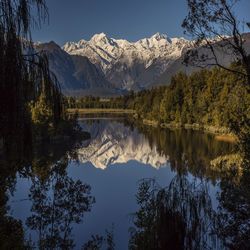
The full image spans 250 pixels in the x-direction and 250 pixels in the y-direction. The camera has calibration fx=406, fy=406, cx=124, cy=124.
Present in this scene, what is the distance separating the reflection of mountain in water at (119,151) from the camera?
56.4 m

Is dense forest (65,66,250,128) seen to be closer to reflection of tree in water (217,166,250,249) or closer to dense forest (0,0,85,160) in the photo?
reflection of tree in water (217,166,250,249)

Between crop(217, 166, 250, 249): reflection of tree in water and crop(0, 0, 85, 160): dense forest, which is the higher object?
crop(0, 0, 85, 160): dense forest

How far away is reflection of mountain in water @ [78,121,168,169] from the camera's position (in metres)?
56.4

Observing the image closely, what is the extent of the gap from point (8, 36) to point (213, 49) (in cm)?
903

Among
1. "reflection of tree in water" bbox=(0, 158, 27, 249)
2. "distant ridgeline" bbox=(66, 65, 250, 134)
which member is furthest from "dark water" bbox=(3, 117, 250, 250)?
"distant ridgeline" bbox=(66, 65, 250, 134)

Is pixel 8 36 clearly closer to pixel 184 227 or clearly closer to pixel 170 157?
pixel 184 227

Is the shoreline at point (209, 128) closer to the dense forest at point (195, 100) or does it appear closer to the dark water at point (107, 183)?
the dense forest at point (195, 100)

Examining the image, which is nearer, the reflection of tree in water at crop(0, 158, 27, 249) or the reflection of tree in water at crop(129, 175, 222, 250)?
the reflection of tree in water at crop(129, 175, 222, 250)

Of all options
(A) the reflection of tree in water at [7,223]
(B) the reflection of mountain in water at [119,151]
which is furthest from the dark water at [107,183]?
(A) the reflection of tree in water at [7,223]

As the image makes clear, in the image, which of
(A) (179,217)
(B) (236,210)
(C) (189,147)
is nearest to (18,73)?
(A) (179,217)

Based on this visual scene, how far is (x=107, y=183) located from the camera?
4169 centimetres

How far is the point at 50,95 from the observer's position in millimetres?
5785

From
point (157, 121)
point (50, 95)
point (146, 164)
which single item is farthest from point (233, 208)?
point (157, 121)

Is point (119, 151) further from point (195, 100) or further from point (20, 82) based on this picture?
point (20, 82)
